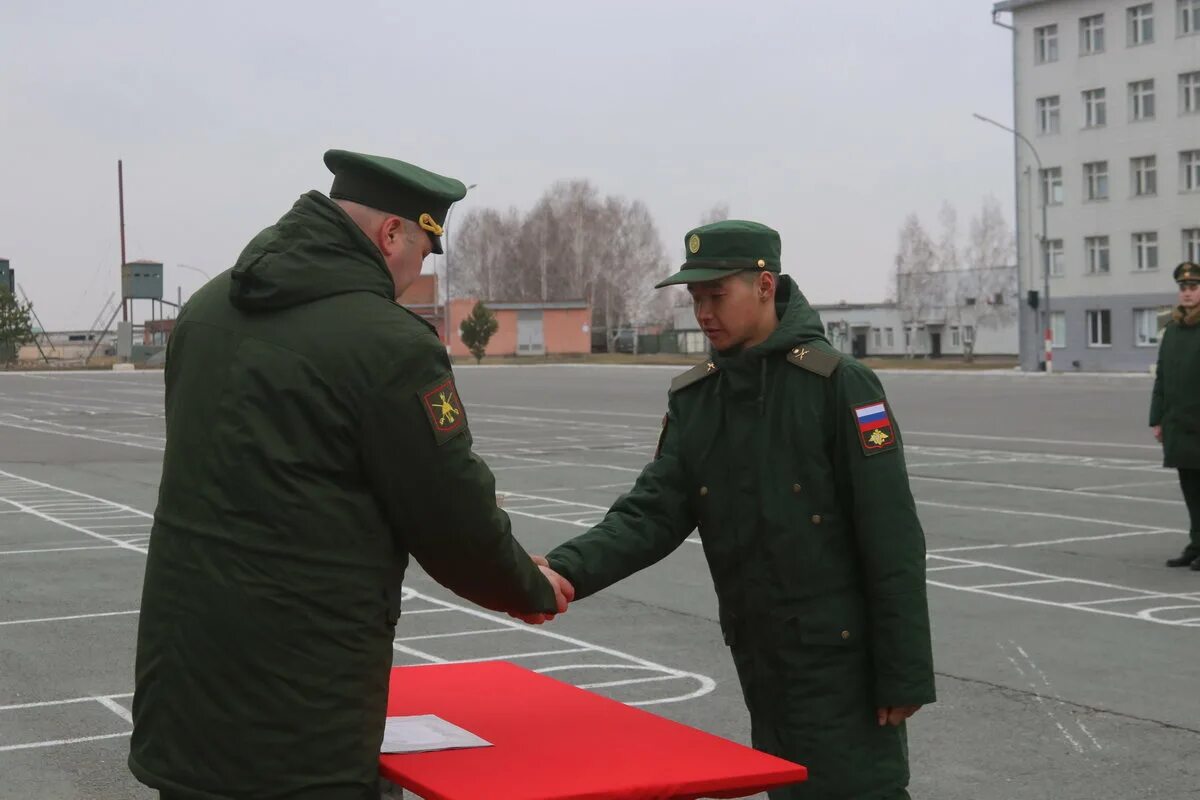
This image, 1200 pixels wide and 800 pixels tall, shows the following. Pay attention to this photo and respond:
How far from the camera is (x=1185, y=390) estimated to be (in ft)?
37.5

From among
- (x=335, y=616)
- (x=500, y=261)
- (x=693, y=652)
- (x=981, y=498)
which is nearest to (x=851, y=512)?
(x=335, y=616)

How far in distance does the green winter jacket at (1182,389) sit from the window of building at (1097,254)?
188 feet

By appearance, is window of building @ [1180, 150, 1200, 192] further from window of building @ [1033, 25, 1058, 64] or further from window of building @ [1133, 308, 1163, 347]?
window of building @ [1033, 25, 1058, 64]

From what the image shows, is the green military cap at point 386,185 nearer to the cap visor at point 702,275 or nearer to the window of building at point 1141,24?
the cap visor at point 702,275

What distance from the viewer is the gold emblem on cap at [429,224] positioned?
3330mm

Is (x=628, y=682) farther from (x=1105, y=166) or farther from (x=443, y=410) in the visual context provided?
(x=1105, y=166)

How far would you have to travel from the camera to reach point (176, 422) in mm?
3248

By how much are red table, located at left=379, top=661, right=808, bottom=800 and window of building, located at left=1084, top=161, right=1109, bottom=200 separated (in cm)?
6624

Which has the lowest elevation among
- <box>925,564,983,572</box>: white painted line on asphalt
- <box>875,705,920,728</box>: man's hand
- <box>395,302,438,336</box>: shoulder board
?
<box>925,564,983,572</box>: white painted line on asphalt

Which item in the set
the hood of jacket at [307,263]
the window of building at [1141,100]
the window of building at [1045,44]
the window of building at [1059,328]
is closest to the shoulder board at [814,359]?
the hood of jacket at [307,263]

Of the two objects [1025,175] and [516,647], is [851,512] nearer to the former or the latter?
[516,647]

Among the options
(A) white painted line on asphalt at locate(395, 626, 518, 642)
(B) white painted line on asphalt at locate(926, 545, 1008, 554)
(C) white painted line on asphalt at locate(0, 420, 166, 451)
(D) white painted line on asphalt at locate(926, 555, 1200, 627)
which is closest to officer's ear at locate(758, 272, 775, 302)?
(A) white painted line on asphalt at locate(395, 626, 518, 642)

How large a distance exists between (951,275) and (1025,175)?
25586mm

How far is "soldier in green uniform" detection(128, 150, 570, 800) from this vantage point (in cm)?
305
